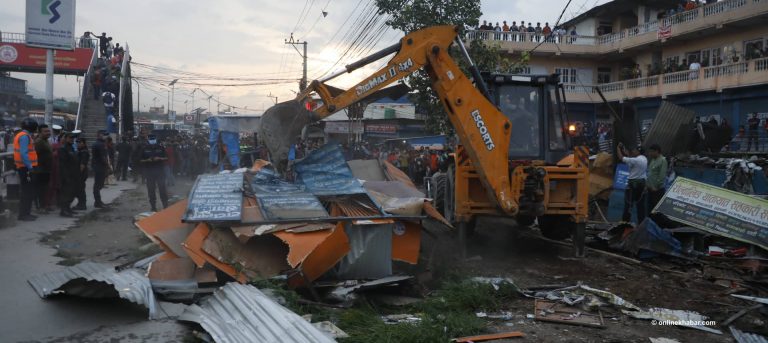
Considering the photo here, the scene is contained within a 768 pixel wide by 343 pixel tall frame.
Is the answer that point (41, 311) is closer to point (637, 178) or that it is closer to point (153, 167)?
point (153, 167)

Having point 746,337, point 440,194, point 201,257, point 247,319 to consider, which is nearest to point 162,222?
point 201,257

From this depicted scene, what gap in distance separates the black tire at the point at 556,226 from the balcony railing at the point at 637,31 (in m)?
13.6

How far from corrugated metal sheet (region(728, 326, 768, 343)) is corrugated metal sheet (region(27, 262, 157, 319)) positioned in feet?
17.6

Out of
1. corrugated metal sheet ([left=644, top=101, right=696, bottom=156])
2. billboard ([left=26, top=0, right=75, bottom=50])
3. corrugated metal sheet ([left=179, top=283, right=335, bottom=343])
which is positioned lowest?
corrugated metal sheet ([left=179, top=283, right=335, bottom=343])

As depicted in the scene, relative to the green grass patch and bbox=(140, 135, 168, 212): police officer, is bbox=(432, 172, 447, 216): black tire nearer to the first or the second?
the green grass patch

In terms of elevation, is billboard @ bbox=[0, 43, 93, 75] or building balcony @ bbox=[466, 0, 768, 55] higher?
building balcony @ bbox=[466, 0, 768, 55]

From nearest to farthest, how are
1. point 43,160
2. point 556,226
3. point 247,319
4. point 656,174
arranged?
1. point 247,319
2. point 556,226
3. point 656,174
4. point 43,160

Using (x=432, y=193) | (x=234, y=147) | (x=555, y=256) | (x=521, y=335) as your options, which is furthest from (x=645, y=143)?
(x=234, y=147)

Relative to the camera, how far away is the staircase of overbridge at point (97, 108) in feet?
72.3

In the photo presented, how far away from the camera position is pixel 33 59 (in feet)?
119

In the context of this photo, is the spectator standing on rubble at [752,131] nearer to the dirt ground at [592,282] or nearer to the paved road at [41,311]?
the dirt ground at [592,282]

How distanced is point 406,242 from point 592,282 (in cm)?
241

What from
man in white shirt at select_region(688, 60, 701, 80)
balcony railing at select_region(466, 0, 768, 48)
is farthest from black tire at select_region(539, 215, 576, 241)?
man in white shirt at select_region(688, 60, 701, 80)

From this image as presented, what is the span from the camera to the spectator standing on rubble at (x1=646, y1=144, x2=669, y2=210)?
34.3 feet
